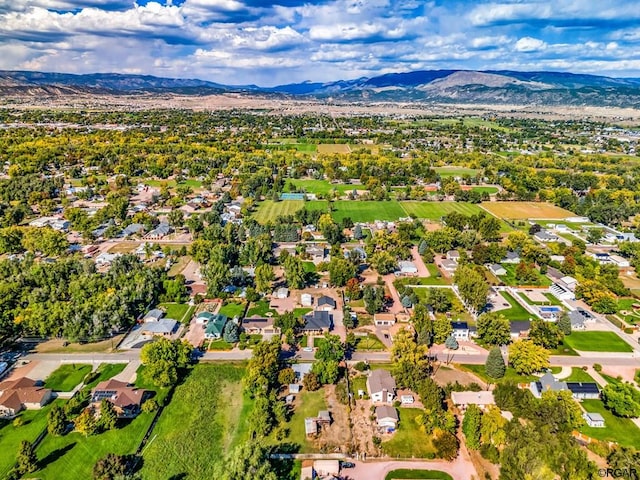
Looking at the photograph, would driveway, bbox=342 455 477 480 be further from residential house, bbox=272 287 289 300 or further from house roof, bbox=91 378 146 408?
residential house, bbox=272 287 289 300

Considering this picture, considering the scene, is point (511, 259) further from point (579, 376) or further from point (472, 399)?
point (472, 399)

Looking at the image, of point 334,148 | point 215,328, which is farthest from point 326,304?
point 334,148

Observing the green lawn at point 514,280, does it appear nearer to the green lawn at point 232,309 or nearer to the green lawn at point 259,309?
the green lawn at point 259,309

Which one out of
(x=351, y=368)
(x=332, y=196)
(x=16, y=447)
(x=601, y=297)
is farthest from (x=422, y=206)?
(x=16, y=447)

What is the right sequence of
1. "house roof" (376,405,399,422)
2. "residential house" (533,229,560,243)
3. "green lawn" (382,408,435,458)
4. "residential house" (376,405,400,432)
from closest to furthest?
"green lawn" (382,408,435,458)
"residential house" (376,405,400,432)
"house roof" (376,405,399,422)
"residential house" (533,229,560,243)

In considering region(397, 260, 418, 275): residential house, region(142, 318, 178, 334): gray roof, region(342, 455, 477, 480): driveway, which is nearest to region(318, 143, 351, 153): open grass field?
region(397, 260, 418, 275): residential house

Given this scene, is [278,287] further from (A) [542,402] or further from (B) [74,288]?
(A) [542,402]
